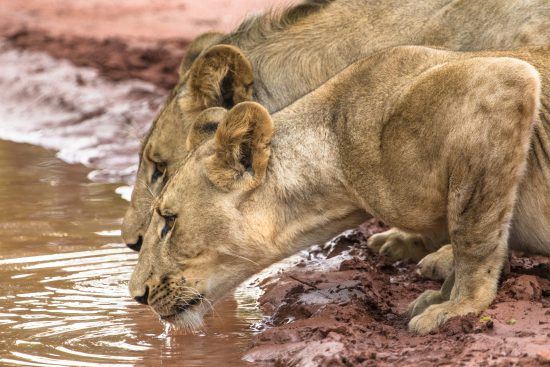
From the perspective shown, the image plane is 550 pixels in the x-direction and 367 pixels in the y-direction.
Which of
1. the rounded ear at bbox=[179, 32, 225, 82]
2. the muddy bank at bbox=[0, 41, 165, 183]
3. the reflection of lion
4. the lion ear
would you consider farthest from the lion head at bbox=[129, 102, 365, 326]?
the muddy bank at bbox=[0, 41, 165, 183]

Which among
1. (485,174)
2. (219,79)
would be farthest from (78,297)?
(485,174)

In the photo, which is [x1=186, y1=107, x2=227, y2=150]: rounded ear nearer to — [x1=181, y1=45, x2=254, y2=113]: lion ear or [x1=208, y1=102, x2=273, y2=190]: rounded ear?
[x1=208, y1=102, x2=273, y2=190]: rounded ear

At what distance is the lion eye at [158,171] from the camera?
29.4 feet

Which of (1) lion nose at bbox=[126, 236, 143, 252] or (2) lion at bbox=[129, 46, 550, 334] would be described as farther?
(1) lion nose at bbox=[126, 236, 143, 252]

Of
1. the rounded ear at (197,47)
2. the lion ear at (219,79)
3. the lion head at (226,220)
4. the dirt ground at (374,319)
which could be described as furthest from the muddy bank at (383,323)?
the rounded ear at (197,47)

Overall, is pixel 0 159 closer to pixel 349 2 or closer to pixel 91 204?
pixel 91 204

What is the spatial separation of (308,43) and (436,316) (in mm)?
2646

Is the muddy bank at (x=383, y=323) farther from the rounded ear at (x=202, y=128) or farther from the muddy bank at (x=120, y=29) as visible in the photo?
the muddy bank at (x=120, y=29)

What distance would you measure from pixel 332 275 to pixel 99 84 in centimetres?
780

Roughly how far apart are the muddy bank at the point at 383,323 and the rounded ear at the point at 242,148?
2.87ft

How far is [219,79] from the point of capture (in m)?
8.58

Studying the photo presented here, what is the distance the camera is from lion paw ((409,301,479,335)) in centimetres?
697

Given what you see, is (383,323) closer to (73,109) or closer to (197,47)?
(197,47)

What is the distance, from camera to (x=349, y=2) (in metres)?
9.23
